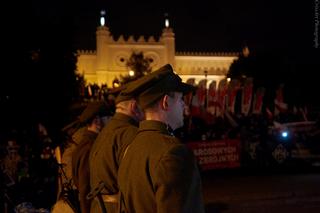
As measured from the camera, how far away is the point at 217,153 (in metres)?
15.6

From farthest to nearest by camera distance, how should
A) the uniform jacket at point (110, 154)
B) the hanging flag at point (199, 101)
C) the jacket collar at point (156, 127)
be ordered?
the hanging flag at point (199, 101) → the uniform jacket at point (110, 154) → the jacket collar at point (156, 127)

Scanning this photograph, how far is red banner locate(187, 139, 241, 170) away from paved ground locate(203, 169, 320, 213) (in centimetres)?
34

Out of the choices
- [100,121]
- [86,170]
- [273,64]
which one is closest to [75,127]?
[100,121]

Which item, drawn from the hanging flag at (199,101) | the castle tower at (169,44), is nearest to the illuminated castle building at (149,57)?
the castle tower at (169,44)

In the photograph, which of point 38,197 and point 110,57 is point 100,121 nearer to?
point 38,197

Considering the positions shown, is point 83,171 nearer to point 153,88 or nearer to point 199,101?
point 153,88

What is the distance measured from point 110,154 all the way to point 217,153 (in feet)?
39.8

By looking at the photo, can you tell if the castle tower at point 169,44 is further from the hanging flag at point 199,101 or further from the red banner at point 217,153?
the red banner at point 217,153

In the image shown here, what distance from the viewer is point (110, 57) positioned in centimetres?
8262

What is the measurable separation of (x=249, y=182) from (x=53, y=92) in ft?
28.5

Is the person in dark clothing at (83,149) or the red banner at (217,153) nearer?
the person in dark clothing at (83,149)

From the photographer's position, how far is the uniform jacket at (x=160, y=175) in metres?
2.40

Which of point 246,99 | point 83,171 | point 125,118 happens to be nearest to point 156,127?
point 125,118

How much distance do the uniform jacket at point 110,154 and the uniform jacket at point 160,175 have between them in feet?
2.78
